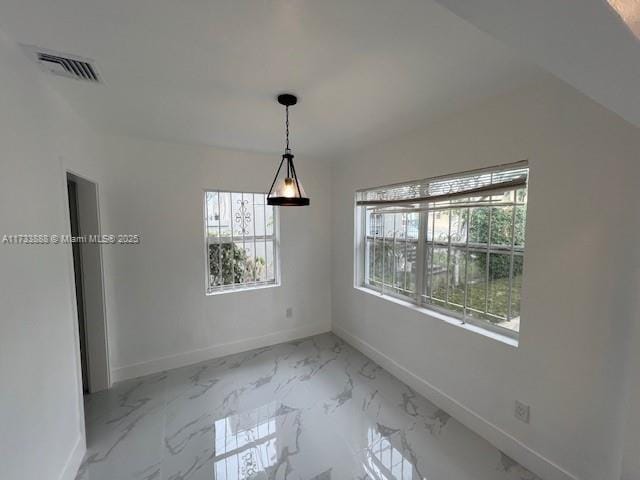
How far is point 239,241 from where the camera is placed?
11.4 feet

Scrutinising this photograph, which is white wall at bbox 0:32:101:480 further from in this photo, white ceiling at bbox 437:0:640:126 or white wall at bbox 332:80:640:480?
white wall at bbox 332:80:640:480

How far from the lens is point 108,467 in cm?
185

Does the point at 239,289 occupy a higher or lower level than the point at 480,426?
higher

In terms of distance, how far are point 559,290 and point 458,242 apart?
0.78 metres

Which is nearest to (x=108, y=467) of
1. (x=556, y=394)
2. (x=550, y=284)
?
(x=556, y=394)

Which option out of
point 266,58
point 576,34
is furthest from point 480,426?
point 266,58

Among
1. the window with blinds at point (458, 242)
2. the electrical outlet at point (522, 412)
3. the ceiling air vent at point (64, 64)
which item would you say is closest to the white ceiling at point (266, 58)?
the ceiling air vent at point (64, 64)

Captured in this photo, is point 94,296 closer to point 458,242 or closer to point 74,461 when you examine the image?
point 74,461

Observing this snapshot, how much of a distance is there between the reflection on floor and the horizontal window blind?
6.00 feet

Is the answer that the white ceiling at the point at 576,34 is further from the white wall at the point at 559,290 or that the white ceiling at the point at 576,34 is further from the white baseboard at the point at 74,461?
the white baseboard at the point at 74,461

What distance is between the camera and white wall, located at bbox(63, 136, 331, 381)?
279 cm

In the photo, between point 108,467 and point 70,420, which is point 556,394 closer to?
point 108,467

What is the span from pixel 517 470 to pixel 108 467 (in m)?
2.72

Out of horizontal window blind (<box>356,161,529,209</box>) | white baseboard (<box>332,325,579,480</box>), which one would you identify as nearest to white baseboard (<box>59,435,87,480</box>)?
white baseboard (<box>332,325,579,480</box>)
